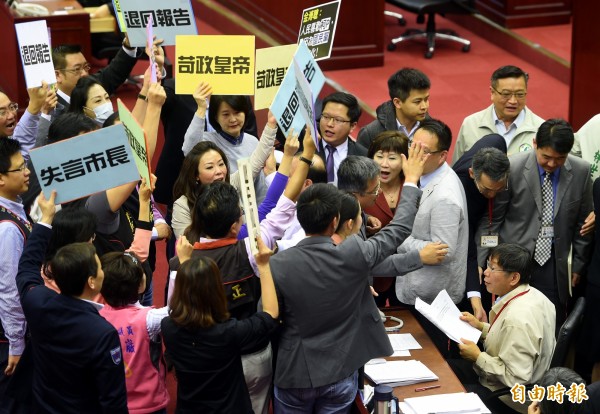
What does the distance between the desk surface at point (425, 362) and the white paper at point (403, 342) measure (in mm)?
25

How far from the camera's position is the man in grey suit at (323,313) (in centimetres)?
404

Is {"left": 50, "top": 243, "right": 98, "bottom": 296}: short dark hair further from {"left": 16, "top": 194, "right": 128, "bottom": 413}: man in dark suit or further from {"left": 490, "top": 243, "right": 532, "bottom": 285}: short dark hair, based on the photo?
{"left": 490, "top": 243, "right": 532, "bottom": 285}: short dark hair

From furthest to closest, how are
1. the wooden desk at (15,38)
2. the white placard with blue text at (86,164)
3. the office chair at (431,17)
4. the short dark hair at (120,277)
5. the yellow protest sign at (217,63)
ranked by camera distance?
the office chair at (431,17) < the wooden desk at (15,38) < the yellow protest sign at (217,63) < the white placard with blue text at (86,164) < the short dark hair at (120,277)

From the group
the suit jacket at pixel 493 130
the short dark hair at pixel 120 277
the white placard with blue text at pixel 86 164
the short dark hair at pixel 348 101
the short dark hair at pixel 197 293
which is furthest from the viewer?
the suit jacket at pixel 493 130

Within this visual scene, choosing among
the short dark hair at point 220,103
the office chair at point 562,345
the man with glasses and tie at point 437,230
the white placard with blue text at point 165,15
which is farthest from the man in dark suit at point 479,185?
the white placard with blue text at point 165,15

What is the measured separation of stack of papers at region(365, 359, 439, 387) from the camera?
4465mm

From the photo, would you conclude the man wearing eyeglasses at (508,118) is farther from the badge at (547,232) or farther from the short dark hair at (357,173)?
the short dark hair at (357,173)

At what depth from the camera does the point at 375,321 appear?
4.24 m

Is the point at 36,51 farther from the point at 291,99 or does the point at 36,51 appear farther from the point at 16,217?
the point at 291,99

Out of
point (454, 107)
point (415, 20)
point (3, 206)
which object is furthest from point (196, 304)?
point (415, 20)

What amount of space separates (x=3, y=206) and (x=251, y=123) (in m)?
2.21

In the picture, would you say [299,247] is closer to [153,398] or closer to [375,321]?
[375,321]

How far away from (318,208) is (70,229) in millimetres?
1086

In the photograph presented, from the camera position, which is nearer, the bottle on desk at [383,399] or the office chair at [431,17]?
the bottle on desk at [383,399]
